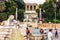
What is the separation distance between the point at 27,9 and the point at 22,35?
4414 cm

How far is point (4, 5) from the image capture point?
5275 cm

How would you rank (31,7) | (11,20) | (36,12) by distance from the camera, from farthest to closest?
1. (31,7)
2. (36,12)
3. (11,20)

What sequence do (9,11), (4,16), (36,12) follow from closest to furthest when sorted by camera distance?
(4,16), (9,11), (36,12)

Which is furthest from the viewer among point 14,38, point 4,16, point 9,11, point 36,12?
point 36,12

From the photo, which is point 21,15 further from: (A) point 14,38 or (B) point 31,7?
(A) point 14,38

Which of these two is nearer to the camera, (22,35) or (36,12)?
(22,35)

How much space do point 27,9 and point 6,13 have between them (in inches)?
422

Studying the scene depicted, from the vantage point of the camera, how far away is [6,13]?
51.2m

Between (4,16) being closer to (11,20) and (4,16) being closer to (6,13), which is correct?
(6,13)

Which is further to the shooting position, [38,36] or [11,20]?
[11,20]

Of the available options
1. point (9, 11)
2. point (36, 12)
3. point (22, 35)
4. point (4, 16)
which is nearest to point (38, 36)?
point (22, 35)

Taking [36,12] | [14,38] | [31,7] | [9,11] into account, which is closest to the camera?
[14,38]

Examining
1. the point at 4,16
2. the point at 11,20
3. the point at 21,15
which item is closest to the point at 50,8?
the point at 21,15

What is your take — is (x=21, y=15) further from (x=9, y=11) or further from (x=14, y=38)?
(x=14, y=38)
